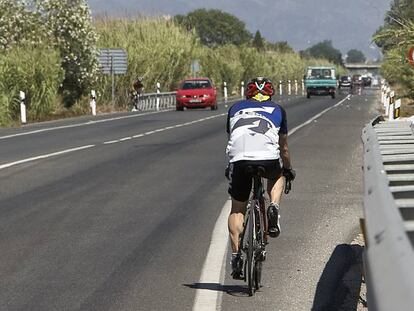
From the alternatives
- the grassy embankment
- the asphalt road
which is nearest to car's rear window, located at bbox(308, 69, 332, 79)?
the grassy embankment

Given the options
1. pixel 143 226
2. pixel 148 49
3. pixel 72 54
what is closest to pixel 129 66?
pixel 148 49

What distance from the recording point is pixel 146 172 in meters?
14.6

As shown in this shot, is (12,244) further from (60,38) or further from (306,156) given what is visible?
(60,38)

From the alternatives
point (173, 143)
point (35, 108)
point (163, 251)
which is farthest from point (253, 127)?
point (35, 108)

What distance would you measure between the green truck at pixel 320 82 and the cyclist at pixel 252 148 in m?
61.0

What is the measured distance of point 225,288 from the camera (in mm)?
6668

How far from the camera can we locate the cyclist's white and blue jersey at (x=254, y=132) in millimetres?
6547

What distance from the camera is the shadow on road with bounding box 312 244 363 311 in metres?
6.21

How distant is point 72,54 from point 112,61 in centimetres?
518

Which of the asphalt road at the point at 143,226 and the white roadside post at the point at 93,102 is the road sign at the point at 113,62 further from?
the asphalt road at the point at 143,226

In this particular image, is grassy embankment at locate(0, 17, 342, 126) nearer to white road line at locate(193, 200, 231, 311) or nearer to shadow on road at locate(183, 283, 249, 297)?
white road line at locate(193, 200, 231, 311)

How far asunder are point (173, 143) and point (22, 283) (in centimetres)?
1426

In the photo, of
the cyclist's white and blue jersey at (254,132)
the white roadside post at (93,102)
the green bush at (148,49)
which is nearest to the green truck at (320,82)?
the green bush at (148,49)

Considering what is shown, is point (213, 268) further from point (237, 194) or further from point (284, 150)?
point (284, 150)
